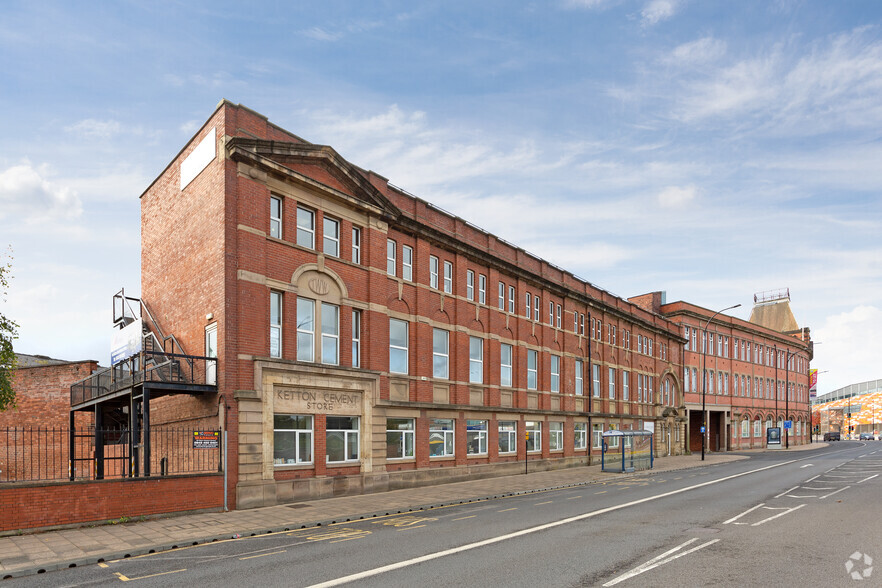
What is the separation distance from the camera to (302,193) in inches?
900

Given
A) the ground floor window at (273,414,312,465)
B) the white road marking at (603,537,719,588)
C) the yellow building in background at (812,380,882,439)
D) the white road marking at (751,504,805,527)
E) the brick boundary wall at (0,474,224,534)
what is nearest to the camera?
the white road marking at (603,537,719,588)

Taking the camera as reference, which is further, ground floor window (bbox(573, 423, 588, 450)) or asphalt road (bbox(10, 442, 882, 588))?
ground floor window (bbox(573, 423, 588, 450))

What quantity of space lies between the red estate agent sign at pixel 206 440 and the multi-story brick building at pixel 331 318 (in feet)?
2.11

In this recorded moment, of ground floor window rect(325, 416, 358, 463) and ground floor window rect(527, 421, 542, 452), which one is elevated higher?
ground floor window rect(325, 416, 358, 463)

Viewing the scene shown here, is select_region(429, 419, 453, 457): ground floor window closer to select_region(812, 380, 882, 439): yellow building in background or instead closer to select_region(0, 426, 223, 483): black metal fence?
select_region(0, 426, 223, 483): black metal fence

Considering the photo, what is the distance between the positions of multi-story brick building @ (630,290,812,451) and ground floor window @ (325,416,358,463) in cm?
3877

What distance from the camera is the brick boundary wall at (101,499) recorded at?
14953 mm

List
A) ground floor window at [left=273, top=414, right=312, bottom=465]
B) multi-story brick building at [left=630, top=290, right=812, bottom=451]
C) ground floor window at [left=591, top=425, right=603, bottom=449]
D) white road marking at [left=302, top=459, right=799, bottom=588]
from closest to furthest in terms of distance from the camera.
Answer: white road marking at [left=302, top=459, right=799, bottom=588], ground floor window at [left=273, top=414, right=312, bottom=465], ground floor window at [left=591, top=425, right=603, bottom=449], multi-story brick building at [left=630, top=290, right=812, bottom=451]

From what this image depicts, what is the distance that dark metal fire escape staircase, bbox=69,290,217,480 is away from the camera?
758 inches

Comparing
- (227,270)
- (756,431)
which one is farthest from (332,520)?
(756,431)

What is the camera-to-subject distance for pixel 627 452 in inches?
1654

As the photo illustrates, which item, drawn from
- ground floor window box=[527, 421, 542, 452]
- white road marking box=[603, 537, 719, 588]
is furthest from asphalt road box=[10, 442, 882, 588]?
ground floor window box=[527, 421, 542, 452]

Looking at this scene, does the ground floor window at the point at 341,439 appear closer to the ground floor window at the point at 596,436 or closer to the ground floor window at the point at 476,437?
the ground floor window at the point at 476,437

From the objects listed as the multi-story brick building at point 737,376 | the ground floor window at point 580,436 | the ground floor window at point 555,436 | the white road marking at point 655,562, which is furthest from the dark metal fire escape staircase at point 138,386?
the multi-story brick building at point 737,376
